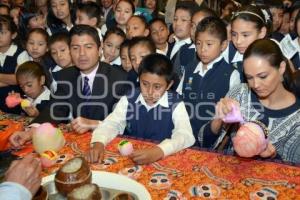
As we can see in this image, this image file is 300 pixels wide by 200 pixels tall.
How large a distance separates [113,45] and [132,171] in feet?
5.79

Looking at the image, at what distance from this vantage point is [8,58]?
122 inches

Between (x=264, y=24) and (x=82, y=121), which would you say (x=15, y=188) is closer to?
(x=82, y=121)

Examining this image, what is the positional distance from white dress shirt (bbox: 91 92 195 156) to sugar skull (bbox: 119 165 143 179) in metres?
0.15

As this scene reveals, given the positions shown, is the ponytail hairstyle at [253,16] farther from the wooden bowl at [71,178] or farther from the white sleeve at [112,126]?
the wooden bowl at [71,178]

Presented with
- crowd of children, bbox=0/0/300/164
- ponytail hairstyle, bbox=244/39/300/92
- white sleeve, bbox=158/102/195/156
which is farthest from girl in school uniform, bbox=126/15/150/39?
ponytail hairstyle, bbox=244/39/300/92

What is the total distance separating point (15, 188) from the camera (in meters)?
1.10

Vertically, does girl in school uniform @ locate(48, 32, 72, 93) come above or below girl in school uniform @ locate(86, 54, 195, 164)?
above

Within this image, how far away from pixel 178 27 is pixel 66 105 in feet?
4.95

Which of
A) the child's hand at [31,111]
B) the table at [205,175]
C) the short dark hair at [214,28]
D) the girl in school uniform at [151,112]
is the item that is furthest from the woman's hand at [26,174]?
the short dark hair at [214,28]

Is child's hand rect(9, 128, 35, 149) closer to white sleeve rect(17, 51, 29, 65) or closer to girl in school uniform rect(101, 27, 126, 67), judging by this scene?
girl in school uniform rect(101, 27, 126, 67)

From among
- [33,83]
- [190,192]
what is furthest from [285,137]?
[33,83]

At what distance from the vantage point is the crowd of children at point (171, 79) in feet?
5.44

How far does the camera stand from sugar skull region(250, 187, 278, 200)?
1.30 m

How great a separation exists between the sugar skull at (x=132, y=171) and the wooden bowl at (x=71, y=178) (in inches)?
8.5
